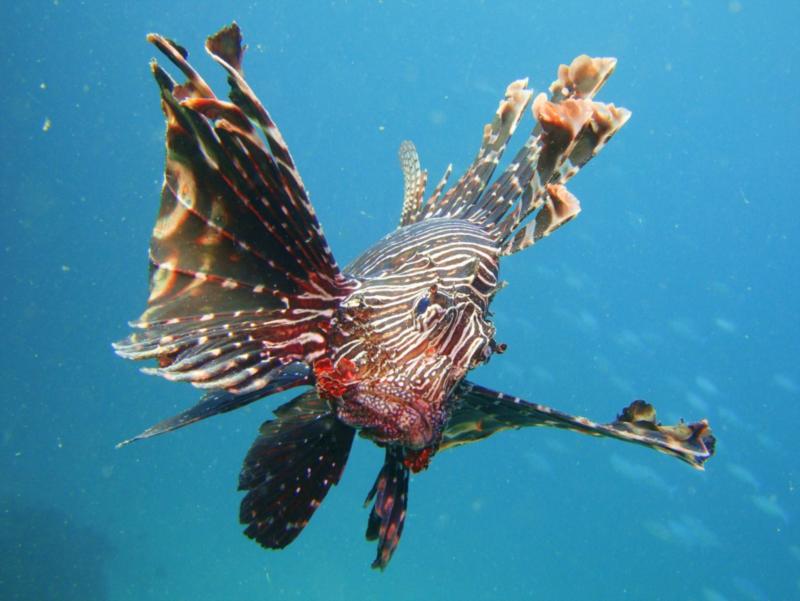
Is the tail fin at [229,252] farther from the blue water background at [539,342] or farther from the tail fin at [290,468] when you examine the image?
the blue water background at [539,342]

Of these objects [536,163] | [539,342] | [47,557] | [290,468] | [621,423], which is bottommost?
[47,557]

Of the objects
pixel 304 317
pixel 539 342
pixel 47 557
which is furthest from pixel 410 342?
pixel 539 342

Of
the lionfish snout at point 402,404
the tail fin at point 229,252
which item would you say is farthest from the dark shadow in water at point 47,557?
the lionfish snout at point 402,404

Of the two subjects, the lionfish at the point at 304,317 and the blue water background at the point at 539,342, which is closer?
the lionfish at the point at 304,317

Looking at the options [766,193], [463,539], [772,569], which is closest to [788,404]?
[772,569]

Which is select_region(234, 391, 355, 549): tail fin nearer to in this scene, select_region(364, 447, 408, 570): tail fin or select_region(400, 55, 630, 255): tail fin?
select_region(364, 447, 408, 570): tail fin

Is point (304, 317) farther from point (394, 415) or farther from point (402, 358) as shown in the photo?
point (394, 415)

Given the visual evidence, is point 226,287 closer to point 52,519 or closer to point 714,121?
point 52,519
